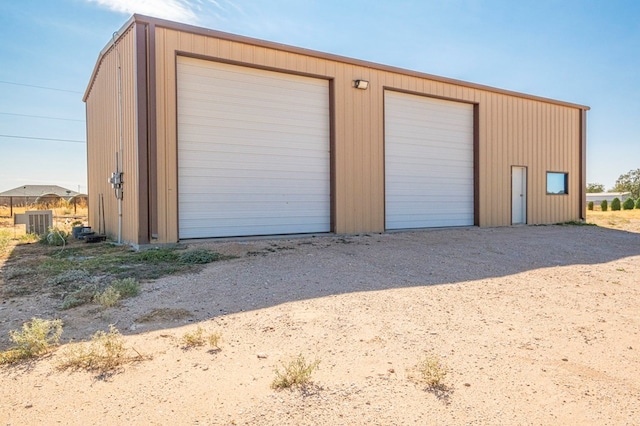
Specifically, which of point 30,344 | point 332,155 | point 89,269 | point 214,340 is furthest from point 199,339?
point 332,155

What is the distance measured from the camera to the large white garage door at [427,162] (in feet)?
37.4

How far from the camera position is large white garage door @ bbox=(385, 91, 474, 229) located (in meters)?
11.4

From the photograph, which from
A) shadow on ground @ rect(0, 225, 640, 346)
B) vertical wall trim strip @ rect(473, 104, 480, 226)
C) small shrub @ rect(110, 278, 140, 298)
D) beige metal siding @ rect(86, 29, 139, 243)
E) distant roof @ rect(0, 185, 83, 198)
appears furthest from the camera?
distant roof @ rect(0, 185, 83, 198)

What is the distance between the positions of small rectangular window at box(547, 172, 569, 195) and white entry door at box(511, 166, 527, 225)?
1462 millimetres

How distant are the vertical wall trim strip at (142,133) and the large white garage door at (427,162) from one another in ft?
19.9

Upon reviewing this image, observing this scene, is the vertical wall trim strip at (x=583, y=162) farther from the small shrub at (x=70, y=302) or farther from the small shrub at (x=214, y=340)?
the small shrub at (x=70, y=302)

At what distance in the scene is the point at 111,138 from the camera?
1030 centimetres

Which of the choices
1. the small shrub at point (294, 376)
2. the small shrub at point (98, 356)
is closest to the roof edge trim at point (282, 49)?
the small shrub at point (98, 356)

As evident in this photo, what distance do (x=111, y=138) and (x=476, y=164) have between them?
34.1ft

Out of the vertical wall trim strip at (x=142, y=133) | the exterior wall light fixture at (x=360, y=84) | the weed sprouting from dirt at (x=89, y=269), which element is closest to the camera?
the weed sprouting from dirt at (x=89, y=269)

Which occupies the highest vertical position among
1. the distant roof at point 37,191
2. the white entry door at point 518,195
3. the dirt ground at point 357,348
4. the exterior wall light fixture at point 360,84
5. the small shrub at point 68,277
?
the exterior wall light fixture at point 360,84

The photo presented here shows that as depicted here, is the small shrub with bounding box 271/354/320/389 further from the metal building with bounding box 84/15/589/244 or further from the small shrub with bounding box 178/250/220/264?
the metal building with bounding box 84/15/589/244

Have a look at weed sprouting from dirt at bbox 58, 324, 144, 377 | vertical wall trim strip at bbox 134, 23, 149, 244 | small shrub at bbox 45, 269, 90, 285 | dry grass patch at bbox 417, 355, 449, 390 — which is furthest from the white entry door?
weed sprouting from dirt at bbox 58, 324, 144, 377

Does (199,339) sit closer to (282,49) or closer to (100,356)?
(100,356)
